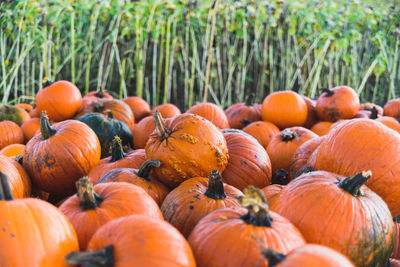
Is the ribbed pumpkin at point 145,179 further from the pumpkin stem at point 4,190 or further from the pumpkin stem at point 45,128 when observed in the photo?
the pumpkin stem at point 4,190

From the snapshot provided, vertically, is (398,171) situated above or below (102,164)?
above

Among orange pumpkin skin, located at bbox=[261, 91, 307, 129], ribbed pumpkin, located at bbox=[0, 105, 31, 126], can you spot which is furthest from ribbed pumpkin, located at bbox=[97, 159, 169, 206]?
ribbed pumpkin, located at bbox=[0, 105, 31, 126]

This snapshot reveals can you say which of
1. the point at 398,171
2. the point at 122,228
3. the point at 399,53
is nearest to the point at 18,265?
the point at 122,228

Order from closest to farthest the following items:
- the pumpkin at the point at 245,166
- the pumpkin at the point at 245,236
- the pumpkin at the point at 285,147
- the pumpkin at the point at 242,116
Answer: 1. the pumpkin at the point at 245,236
2. the pumpkin at the point at 245,166
3. the pumpkin at the point at 285,147
4. the pumpkin at the point at 242,116

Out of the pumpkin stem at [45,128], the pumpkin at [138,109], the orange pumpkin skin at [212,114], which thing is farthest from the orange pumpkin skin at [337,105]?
the pumpkin stem at [45,128]

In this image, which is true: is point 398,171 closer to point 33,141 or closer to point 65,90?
point 33,141

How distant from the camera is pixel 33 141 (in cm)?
212

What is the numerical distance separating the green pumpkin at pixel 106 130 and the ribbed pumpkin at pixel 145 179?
3.26 feet

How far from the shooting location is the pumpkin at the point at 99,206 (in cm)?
124

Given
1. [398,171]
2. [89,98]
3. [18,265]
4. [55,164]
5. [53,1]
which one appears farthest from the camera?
[53,1]

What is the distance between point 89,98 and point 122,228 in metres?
2.89

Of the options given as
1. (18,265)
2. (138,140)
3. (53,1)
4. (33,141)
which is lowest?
(138,140)

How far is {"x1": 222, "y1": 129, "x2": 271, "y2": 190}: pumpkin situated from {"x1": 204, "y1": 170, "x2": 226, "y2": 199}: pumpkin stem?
44cm

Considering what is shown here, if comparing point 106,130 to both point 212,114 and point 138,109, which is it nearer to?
point 212,114
